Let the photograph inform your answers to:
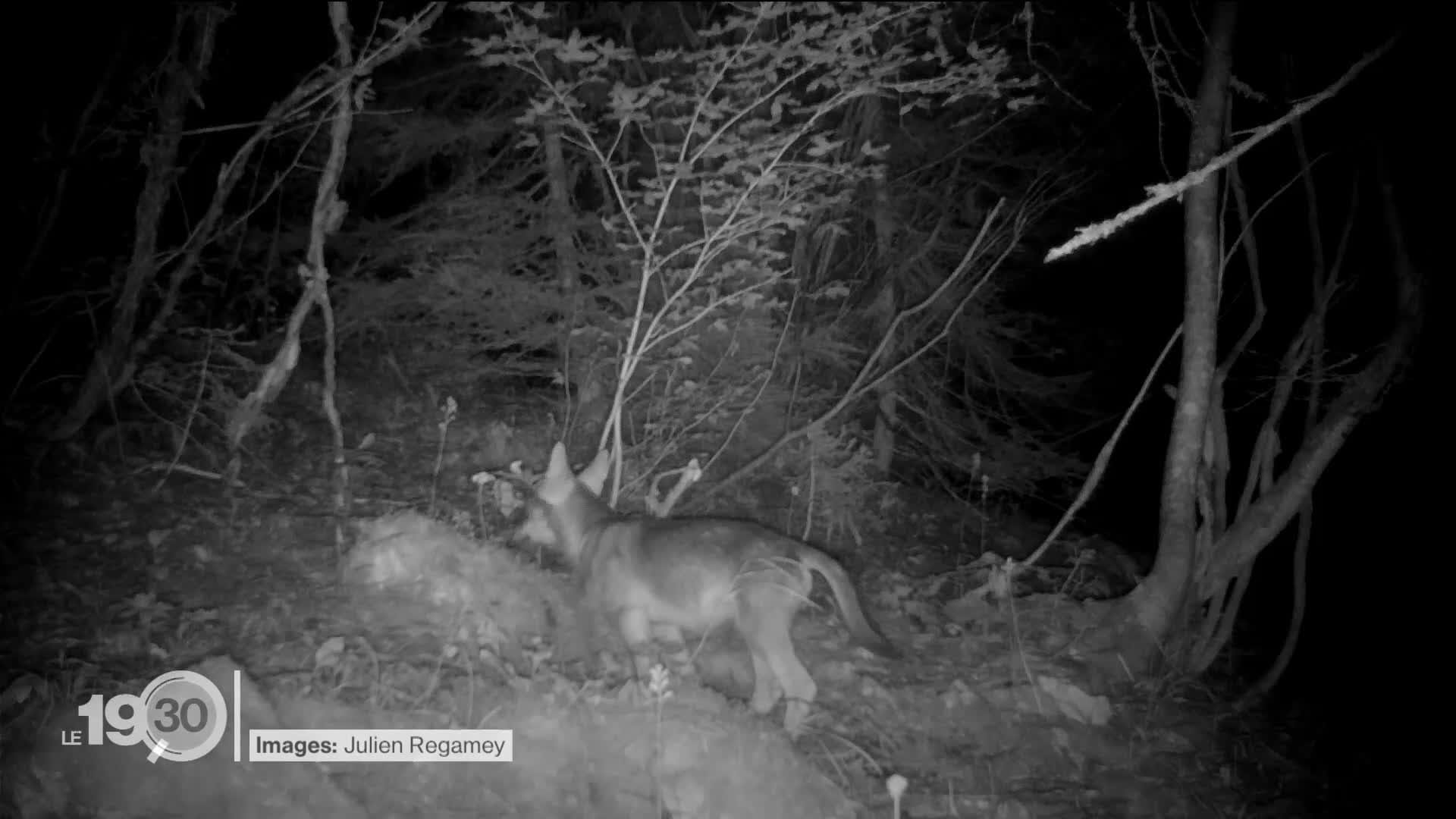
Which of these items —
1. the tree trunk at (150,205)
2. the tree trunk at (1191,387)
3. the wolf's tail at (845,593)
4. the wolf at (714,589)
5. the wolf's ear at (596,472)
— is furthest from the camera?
the wolf's ear at (596,472)

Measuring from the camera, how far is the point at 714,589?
19.1ft

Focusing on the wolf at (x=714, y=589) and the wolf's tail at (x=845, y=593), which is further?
the wolf's tail at (x=845, y=593)

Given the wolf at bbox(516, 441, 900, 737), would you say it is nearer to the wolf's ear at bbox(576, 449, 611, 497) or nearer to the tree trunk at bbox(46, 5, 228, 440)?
the wolf's ear at bbox(576, 449, 611, 497)

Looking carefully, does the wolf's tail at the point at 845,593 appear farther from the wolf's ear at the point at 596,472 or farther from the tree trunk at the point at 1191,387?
the tree trunk at the point at 1191,387

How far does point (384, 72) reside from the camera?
11.4 metres

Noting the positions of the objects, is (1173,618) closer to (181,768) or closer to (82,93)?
(181,768)

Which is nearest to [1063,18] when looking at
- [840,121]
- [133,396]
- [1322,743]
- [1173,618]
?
[840,121]

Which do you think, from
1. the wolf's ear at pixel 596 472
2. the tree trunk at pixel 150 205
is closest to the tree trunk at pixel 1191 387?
the wolf's ear at pixel 596 472

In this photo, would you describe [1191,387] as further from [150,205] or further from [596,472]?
[150,205]

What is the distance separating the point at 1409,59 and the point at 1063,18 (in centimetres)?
404

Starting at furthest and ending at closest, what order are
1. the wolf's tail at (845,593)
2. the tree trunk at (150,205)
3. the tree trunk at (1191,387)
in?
the tree trunk at (150,205) → the tree trunk at (1191,387) → the wolf's tail at (845,593)

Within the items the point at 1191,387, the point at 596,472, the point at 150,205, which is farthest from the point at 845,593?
the point at 150,205

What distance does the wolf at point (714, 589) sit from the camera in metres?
5.64

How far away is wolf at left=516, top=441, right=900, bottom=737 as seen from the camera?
5641 millimetres
